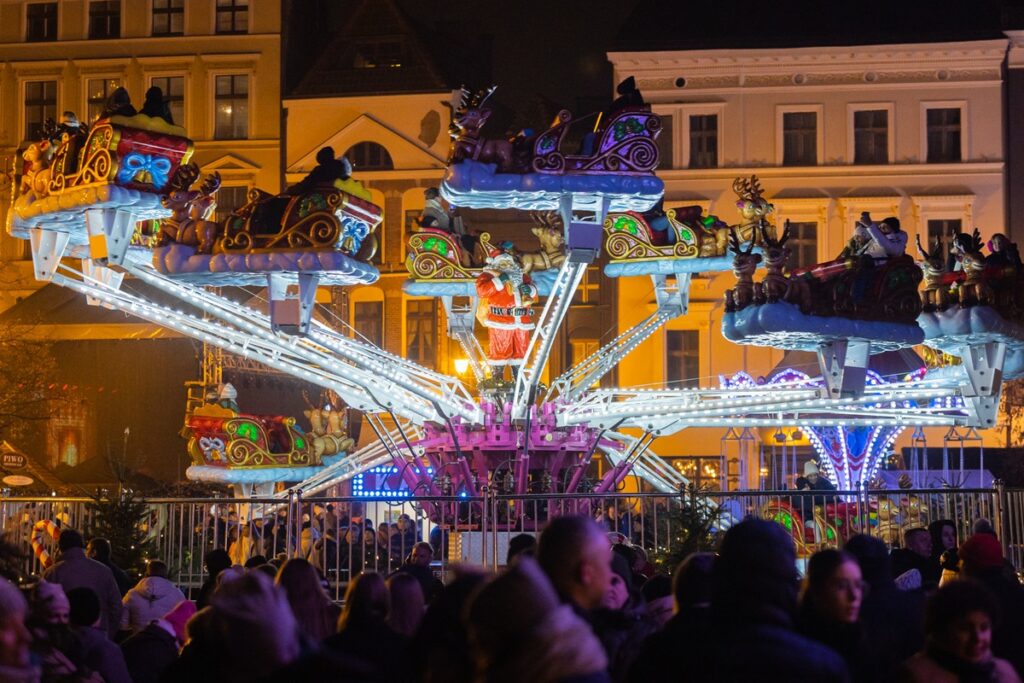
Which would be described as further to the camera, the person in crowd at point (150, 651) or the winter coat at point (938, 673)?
the person in crowd at point (150, 651)

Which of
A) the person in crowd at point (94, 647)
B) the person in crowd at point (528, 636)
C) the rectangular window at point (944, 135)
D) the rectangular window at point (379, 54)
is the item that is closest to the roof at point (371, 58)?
the rectangular window at point (379, 54)

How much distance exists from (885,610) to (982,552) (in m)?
1.01

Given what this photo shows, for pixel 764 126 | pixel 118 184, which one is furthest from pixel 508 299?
pixel 764 126

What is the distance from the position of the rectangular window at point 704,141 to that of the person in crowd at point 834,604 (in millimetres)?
37676

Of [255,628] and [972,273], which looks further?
[972,273]

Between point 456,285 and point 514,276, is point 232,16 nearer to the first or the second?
point 456,285

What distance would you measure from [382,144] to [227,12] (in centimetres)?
620

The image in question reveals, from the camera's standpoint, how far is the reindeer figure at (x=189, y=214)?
19234mm

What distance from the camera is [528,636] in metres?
4.81

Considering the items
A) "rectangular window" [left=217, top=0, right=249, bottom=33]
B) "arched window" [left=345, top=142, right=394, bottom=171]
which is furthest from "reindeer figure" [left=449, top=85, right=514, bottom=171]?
"rectangular window" [left=217, top=0, right=249, bottom=33]

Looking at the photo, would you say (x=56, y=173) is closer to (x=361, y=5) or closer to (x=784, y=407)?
(x=784, y=407)

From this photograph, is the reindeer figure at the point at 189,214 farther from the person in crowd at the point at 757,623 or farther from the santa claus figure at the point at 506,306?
the person in crowd at the point at 757,623

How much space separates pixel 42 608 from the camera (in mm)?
7820

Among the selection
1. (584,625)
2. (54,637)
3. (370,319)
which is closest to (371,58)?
(370,319)
